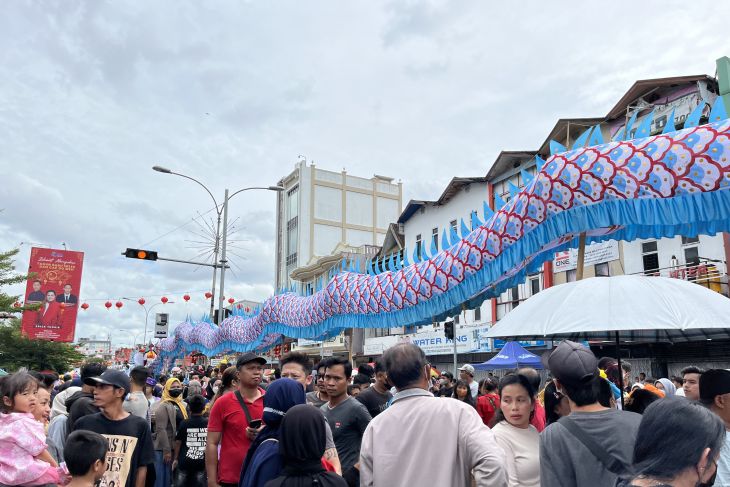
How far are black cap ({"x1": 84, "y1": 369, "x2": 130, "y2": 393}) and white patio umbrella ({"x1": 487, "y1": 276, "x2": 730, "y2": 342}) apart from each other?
9.75 feet

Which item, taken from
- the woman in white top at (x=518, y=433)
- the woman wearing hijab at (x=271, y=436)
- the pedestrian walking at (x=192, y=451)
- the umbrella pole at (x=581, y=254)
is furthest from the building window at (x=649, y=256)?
the woman wearing hijab at (x=271, y=436)

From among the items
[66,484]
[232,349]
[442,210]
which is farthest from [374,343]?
[66,484]

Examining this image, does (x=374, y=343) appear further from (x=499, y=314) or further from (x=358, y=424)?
(x=358, y=424)

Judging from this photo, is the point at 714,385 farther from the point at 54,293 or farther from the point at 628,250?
the point at 54,293

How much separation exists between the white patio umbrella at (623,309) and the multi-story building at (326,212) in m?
45.0

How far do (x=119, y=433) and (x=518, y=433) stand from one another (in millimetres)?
2685

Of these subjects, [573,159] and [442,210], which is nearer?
Result: [573,159]

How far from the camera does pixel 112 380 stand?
4.28 meters

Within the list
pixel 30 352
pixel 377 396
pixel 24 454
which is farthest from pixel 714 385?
pixel 30 352

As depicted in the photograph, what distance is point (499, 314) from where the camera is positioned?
25.3 metres

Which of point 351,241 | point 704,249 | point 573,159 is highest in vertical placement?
point 351,241

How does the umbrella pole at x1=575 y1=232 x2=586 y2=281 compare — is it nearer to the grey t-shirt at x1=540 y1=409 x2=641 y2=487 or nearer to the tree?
the grey t-shirt at x1=540 y1=409 x2=641 y2=487

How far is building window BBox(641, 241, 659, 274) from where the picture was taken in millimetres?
19125

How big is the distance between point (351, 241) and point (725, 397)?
5013cm
